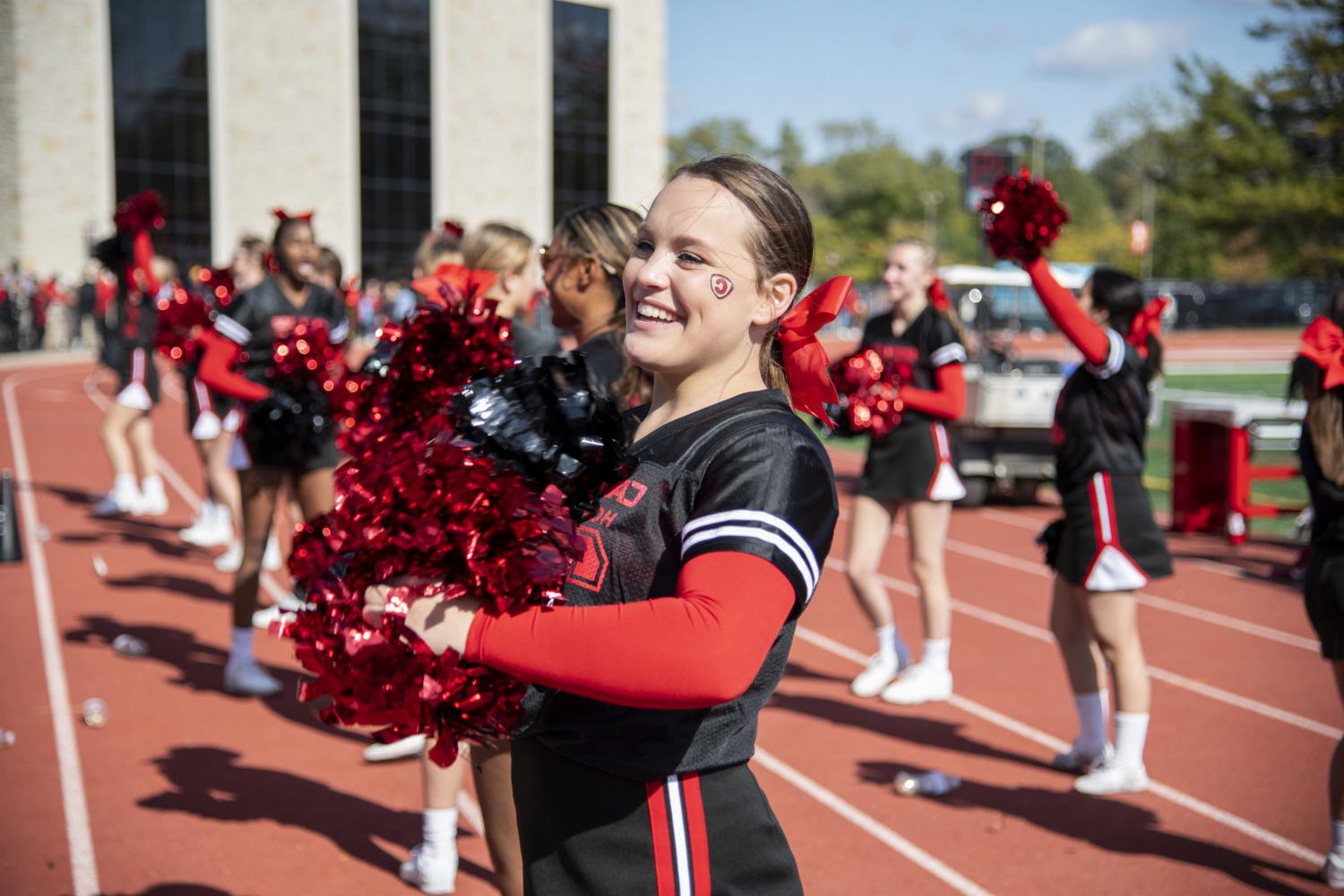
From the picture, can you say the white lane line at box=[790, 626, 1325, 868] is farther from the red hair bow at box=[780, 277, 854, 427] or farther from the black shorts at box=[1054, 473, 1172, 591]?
the red hair bow at box=[780, 277, 854, 427]

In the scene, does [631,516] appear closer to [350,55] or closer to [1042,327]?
[350,55]

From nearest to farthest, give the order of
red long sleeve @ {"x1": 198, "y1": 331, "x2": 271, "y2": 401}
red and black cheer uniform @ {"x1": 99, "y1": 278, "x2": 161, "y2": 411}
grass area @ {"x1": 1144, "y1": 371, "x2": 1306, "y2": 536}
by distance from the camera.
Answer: red long sleeve @ {"x1": 198, "y1": 331, "x2": 271, "y2": 401}
red and black cheer uniform @ {"x1": 99, "y1": 278, "x2": 161, "y2": 411}
grass area @ {"x1": 1144, "y1": 371, "x2": 1306, "y2": 536}

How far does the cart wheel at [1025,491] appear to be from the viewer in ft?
38.8

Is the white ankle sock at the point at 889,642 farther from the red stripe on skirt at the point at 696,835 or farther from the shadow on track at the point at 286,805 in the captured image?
the red stripe on skirt at the point at 696,835

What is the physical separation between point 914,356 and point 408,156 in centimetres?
3636

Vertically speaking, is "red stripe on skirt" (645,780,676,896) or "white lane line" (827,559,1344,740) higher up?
"red stripe on skirt" (645,780,676,896)

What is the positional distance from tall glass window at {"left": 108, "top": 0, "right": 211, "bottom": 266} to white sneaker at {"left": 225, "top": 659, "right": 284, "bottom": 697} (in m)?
32.2

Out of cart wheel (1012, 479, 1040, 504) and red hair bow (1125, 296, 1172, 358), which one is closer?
red hair bow (1125, 296, 1172, 358)

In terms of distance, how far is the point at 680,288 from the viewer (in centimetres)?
171

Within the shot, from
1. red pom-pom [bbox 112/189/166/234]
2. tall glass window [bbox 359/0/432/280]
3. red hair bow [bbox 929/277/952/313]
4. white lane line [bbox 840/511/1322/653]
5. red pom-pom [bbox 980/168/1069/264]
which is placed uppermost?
tall glass window [bbox 359/0/432/280]

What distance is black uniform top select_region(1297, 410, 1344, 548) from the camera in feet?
12.9

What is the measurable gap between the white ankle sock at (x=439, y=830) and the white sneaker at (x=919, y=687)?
2.81 meters

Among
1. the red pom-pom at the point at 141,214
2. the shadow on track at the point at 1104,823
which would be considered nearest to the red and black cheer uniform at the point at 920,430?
the shadow on track at the point at 1104,823

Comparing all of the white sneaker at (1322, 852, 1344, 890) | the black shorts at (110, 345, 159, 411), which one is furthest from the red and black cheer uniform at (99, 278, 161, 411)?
the white sneaker at (1322, 852, 1344, 890)
